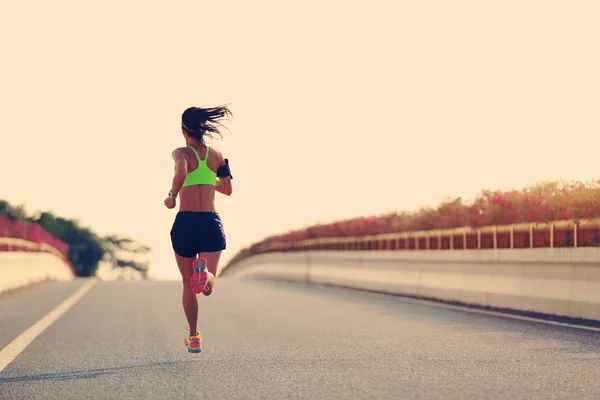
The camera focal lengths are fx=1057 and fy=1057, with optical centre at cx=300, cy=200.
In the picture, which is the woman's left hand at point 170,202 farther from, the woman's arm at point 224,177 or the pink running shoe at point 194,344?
the pink running shoe at point 194,344

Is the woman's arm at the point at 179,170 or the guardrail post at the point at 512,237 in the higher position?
the woman's arm at the point at 179,170

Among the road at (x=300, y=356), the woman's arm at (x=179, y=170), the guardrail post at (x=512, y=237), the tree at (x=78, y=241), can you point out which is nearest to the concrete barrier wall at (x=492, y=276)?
the guardrail post at (x=512, y=237)

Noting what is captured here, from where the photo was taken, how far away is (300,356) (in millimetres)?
9641

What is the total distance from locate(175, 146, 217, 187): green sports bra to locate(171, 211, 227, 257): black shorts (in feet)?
0.89

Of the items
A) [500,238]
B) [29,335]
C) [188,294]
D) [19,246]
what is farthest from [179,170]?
[19,246]

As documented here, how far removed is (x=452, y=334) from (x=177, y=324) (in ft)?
11.8

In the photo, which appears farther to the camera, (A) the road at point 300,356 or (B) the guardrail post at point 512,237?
(B) the guardrail post at point 512,237

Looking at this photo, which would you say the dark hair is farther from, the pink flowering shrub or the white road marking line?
the pink flowering shrub

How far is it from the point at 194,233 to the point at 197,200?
302 mm

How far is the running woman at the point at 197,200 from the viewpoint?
9.52m

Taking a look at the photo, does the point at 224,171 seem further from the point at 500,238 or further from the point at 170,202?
Result: the point at 500,238

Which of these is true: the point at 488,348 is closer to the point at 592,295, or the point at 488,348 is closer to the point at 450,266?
the point at 592,295

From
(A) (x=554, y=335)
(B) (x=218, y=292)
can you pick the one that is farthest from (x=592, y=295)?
(B) (x=218, y=292)

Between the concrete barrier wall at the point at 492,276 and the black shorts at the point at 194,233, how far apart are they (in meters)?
5.31
